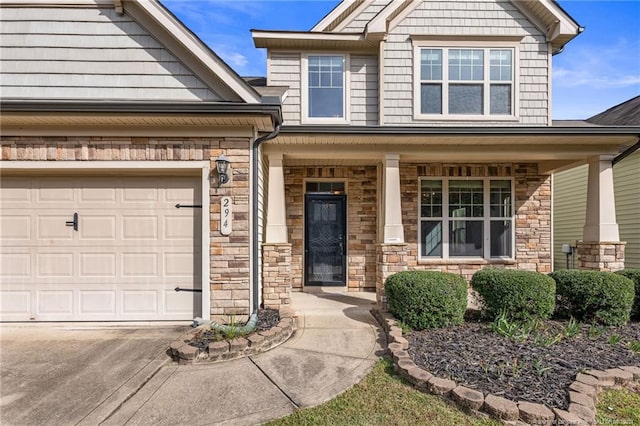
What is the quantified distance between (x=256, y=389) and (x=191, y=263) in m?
2.41

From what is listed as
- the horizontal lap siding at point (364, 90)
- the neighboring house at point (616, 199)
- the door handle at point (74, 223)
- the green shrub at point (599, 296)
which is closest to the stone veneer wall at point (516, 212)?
the horizontal lap siding at point (364, 90)

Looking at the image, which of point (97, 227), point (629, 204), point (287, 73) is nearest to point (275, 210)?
point (97, 227)

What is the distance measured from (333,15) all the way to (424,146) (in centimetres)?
375

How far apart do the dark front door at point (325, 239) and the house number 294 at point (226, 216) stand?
9.25ft

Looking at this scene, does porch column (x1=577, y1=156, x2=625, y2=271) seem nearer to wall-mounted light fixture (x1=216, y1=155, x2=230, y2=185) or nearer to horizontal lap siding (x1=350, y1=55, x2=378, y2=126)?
horizontal lap siding (x1=350, y1=55, x2=378, y2=126)

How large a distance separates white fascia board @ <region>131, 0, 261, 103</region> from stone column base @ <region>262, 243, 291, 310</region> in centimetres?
241

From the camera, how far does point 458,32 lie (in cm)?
698

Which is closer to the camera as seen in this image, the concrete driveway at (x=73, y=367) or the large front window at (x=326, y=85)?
the concrete driveway at (x=73, y=367)

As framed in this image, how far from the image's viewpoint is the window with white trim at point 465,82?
697 cm

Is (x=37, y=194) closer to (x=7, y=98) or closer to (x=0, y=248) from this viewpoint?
(x=0, y=248)

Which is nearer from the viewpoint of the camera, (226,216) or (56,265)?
(226,216)

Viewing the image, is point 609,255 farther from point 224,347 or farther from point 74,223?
point 74,223

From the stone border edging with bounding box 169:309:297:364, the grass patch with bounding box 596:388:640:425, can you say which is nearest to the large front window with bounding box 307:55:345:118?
the stone border edging with bounding box 169:309:297:364

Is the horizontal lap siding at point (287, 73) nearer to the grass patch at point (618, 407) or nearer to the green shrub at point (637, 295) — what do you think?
the grass patch at point (618, 407)
